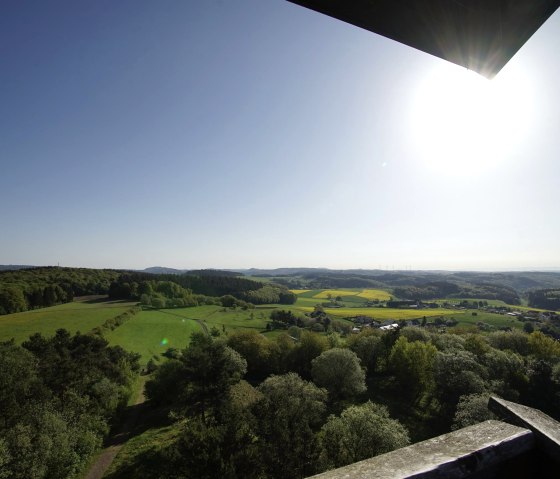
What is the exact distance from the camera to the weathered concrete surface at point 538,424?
193 centimetres

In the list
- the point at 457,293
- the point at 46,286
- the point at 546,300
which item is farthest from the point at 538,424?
the point at 457,293

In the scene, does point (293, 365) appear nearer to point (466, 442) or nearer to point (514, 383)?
point (514, 383)

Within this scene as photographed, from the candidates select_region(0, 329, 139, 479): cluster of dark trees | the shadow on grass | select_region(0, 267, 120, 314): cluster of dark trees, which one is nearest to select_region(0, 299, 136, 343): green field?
select_region(0, 267, 120, 314): cluster of dark trees

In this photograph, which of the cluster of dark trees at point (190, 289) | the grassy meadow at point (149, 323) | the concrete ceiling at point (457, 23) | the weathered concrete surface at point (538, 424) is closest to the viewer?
the concrete ceiling at point (457, 23)

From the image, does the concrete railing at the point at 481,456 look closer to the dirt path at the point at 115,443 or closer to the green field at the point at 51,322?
the dirt path at the point at 115,443

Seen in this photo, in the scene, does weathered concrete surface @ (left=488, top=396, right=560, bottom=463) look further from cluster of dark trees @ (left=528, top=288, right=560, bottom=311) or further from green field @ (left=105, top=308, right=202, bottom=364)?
cluster of dark trees @ (left=528, top=288, right=560, bottom=311)

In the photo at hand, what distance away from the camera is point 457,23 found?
179cm

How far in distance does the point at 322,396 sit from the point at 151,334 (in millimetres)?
47048

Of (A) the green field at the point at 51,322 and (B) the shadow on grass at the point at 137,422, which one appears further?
(A) the green field at the point at 51,322

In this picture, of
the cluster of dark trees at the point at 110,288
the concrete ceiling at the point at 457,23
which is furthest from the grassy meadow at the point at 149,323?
the concrete ceiling at the point at 457,23

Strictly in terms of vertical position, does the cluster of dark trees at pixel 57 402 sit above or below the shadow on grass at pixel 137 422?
above

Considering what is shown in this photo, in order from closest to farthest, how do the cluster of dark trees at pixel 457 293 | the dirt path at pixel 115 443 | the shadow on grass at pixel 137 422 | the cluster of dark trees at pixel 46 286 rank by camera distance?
the dirt path at pixel 115 443 < the shadow on grass at pixel 137 422 < the cluster of dark trees at pixel 46 286 < the cluster of dark trees at pixel 457 293

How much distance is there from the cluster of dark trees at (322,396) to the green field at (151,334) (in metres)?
13.6

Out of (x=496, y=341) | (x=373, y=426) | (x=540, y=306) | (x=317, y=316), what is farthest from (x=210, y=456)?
(x=540, y=306)
